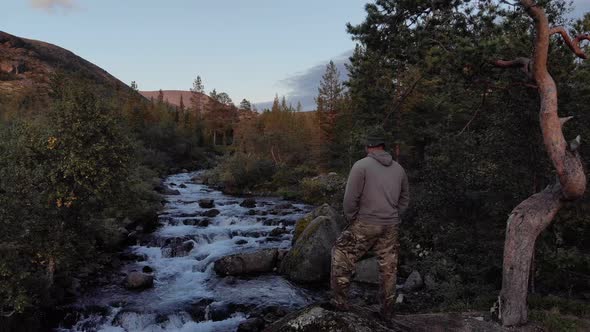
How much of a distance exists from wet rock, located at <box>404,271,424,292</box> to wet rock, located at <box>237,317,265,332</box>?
19.2 feet

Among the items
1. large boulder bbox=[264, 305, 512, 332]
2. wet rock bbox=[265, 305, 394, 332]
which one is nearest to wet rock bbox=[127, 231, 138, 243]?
large boulder bbox=[264, 305, 512, 332]

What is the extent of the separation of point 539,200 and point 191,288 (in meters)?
12.4

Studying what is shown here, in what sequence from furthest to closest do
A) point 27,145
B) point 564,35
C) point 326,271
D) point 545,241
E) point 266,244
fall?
point 266,244 < point 326,271 < point 27,145 < point 545,241 < point 564,35

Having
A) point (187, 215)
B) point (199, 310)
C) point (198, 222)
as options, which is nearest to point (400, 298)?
point (199, 310)

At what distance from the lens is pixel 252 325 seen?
39.4ft

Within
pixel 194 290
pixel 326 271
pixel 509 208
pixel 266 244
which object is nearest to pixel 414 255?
pixel 326 271

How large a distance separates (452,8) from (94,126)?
1190cm

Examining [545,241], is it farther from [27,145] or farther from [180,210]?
[180,210]

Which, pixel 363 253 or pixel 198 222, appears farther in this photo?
pixel 198 222

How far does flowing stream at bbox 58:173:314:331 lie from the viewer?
1270 cm

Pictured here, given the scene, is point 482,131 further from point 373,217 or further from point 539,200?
point 373,217

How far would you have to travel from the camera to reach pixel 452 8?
10273mm

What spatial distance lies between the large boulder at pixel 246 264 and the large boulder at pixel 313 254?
69 centimetres

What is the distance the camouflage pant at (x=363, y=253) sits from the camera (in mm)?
6832
